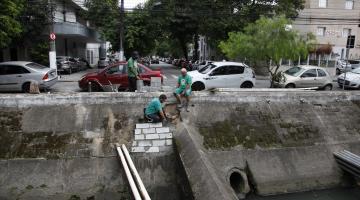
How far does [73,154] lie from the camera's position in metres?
9.55

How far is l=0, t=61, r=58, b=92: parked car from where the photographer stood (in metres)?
15.1

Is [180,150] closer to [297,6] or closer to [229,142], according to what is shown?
[229,142]

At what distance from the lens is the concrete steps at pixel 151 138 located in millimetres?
10023

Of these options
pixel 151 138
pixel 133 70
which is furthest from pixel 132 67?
pixel 151 138

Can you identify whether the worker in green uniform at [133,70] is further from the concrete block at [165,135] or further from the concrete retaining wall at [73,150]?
the concrete block at [165,135]

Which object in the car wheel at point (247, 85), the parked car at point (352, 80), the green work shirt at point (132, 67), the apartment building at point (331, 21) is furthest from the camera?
the apartment building at point (331, 21)

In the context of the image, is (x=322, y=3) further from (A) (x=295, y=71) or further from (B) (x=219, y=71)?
(B) (x=219, y=71)

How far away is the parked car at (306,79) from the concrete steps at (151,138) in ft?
31.3

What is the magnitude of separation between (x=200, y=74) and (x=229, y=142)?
19.5ft

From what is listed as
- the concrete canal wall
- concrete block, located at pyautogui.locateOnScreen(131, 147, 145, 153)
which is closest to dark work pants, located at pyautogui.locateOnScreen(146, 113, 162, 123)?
the concrete canal wall

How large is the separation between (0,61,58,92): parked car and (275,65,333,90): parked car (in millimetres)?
11286

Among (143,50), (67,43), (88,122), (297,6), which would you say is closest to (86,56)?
(67,43)

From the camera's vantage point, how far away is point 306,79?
17922 mm

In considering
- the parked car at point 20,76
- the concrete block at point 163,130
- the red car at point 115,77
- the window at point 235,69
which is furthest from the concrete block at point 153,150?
the parked car at point 20,76
